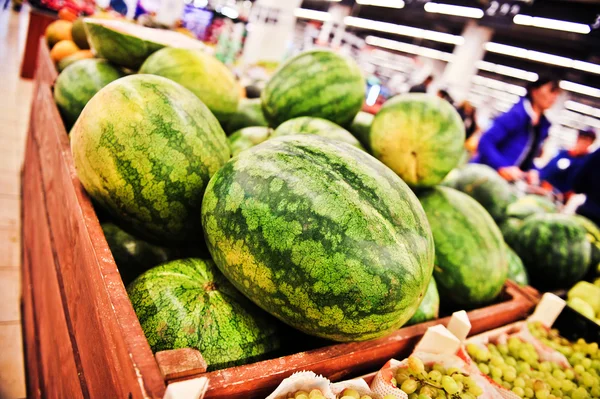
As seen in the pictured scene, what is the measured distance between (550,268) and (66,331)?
7.82 ft

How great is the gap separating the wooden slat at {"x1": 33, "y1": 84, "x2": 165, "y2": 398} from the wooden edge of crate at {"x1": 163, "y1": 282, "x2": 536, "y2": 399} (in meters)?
0.08

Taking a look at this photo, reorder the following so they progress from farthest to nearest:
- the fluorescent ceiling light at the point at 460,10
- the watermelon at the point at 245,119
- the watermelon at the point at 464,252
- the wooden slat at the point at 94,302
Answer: the fluorescent ceiling light at the point at 460,10
the watermelon at the point at 245,119
the watermelon at the point at 464,252
the wooden slat at the point at 94,302

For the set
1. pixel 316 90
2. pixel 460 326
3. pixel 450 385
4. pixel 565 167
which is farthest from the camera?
pixel 565 167

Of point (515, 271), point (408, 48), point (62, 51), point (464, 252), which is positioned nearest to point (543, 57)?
point (408, 48)

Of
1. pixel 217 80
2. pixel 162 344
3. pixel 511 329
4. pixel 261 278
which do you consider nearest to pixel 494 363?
pixel 511 329

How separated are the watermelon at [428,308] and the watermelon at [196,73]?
1.13m

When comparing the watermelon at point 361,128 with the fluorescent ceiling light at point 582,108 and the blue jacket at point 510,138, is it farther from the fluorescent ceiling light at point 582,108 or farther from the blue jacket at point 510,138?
the fluorescent ceiling light at point 582,108

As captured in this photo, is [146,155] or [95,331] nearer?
[95,331]

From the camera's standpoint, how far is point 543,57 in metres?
11.9

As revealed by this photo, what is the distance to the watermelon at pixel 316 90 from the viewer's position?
5.49 feet

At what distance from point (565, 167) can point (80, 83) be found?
6.87 metres

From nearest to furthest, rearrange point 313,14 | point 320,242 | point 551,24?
1. point 320,242
2. point 551,24
3. point 313,14

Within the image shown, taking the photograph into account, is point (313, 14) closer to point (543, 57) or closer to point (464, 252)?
point (543, 57)

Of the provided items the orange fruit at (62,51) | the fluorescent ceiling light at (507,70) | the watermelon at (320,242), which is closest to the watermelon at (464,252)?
the watermelon at (320,242)
